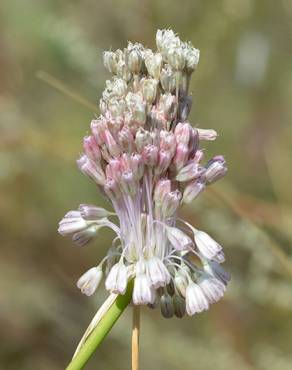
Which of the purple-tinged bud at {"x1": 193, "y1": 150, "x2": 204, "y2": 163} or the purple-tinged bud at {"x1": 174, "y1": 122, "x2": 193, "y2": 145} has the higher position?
the purple-tinged bud at {"x1": 174, "y1": 122, "x2": 193, "y2": 145}

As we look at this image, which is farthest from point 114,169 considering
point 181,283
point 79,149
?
point 79,149

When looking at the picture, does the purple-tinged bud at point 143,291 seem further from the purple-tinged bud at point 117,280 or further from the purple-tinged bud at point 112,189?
the purple-tinged bud at point 112,189

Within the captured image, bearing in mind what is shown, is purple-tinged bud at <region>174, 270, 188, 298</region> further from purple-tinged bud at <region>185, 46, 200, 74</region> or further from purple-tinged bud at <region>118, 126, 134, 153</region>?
purple-tinged bud at <region>185, 46, 200, 74</region>

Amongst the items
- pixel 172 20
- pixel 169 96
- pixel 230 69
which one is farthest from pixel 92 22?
pixel 169 96

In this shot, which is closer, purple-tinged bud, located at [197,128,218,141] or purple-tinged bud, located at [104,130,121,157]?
purple-tinged bud, located at [104,130,121,157]

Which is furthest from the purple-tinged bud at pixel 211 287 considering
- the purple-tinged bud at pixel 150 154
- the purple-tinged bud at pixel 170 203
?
the purple-tinged bud at pixel 150 154

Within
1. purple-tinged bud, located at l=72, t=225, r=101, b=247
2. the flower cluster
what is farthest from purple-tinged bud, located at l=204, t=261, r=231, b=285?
purple-tinged bud, located at l=72, t=225, r=101, b=247
